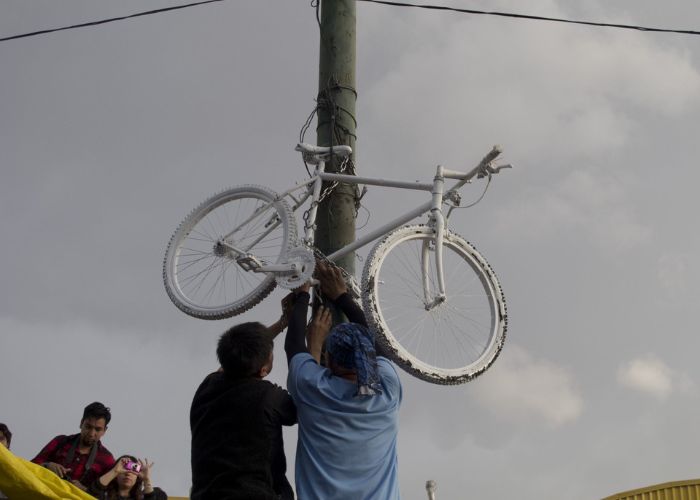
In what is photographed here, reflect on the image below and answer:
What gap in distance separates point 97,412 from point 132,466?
41cm

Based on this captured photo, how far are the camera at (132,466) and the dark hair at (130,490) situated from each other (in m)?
0.03

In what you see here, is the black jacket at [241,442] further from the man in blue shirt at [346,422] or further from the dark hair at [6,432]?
the dark hair at [6,432]

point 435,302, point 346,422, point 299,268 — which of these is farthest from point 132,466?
point 346,422

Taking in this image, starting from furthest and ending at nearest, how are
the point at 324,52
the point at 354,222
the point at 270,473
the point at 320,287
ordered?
1. the point at 324,52
2. the point at 354,222
3. the point at 320,287
4. the point at 270,473

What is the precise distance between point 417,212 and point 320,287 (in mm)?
1193

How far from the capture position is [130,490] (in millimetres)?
6535

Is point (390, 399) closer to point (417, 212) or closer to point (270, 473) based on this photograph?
point (270, 473)

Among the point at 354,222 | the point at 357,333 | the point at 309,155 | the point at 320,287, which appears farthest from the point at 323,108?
the point at 357,333

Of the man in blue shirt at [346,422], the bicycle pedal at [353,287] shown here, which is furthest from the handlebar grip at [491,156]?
the man in blue shirt at [346,422]

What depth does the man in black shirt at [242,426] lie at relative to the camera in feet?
13.5

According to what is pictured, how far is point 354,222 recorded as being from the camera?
622 cm

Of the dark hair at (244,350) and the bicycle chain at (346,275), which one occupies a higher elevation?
the bicycle chain at (346,275)

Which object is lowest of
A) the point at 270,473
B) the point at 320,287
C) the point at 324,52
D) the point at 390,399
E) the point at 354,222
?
the point at 270,473

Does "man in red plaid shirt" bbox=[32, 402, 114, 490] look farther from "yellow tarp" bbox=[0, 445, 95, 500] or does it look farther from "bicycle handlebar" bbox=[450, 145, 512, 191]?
"bicycle handlebar" bbox=[450, 145, 512, 191]
